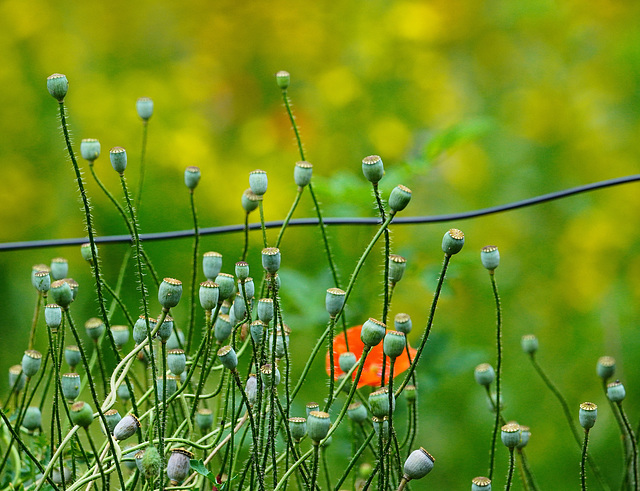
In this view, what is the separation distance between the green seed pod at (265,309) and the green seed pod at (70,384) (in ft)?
0.56

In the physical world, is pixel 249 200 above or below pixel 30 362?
above

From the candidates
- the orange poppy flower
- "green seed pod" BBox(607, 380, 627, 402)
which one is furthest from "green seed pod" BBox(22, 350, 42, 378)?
"green seed pod" BBox(607, 380, 627, 402)

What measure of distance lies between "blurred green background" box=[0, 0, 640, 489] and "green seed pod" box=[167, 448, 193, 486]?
3.55ft

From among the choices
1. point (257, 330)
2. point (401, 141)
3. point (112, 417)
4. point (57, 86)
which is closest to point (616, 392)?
point (257, 330)

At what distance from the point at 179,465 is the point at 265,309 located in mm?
132

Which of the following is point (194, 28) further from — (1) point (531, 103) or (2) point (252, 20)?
(1) point (531, 103)

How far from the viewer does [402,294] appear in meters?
1.95

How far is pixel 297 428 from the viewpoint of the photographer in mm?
673

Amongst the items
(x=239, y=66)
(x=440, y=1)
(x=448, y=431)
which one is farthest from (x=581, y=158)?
(x=239, y=66)

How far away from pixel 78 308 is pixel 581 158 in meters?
1.34

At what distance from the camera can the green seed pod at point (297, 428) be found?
66 centimetres

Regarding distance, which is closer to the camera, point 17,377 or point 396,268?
point 396,268

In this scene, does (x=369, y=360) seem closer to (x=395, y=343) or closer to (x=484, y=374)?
(x=484, y=374)

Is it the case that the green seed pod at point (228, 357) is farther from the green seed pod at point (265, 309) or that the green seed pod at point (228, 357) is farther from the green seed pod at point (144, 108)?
the green seed pod at point (144, 108)
